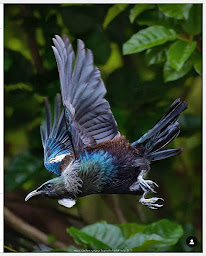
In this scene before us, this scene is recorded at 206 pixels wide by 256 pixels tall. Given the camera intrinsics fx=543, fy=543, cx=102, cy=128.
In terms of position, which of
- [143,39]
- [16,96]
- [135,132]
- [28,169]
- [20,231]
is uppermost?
[143,39]

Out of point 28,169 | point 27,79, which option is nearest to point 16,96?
point 27,79

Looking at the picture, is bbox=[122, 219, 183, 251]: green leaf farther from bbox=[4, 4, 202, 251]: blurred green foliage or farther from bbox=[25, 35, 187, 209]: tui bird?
bbox=[25, 35, 187, 209]: tui bird

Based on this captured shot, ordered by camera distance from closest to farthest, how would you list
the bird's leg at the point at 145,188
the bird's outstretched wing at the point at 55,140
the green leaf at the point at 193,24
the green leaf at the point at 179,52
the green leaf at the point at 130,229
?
the bird's leg at the point at 145,188 → the bird's outstretched wing at the point at 55,140 → the green leaf at the point at 179,52 → the green leaf at the point at 193,24 → the green leaf at the point at 130,229

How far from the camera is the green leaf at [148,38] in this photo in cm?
126

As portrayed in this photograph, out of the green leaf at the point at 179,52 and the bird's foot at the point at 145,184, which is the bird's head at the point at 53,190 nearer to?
the bird's foot at the point at 145,184

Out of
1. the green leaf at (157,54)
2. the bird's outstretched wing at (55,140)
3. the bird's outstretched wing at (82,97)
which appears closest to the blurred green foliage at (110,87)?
the green leaf at (157,54)

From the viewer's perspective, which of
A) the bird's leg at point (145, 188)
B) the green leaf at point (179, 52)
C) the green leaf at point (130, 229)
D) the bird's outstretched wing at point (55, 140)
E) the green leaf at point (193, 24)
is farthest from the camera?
the green leaf at point (130, 229)

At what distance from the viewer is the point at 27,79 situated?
1609mm

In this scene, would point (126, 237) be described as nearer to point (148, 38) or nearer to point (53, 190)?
point (148, 38)

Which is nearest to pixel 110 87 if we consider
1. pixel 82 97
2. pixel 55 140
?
pixel 55 140

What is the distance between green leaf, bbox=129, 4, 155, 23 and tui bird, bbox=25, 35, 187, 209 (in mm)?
525

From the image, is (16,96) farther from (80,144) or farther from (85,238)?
(80,144)

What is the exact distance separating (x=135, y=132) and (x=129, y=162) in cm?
67

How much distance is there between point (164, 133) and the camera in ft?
2.69
